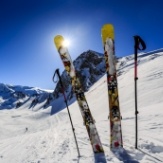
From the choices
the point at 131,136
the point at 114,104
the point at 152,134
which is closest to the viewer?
the point at 114,104

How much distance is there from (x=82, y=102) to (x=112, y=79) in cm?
150

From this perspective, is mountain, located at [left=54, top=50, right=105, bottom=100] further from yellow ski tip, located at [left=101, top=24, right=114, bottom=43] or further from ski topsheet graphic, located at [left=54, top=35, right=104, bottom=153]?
yellow ski tip, located at [left=101, top=24, right=114, bottom=43]

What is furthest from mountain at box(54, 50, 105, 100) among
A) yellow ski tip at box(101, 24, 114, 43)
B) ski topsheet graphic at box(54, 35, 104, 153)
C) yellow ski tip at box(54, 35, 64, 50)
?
yellow ski tip at box(101, 24, 114, 43)

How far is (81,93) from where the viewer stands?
28.5ft

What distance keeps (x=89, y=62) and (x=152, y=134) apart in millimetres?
122276

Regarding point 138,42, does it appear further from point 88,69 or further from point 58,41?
point 88,69

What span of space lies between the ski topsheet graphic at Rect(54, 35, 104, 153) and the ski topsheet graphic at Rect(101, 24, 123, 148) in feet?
2.22

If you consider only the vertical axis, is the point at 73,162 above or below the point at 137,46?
Answer: below

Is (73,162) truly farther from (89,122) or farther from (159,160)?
(159,160)

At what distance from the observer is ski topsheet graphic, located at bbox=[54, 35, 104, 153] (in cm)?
852

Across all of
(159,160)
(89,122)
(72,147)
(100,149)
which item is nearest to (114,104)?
(89,122)

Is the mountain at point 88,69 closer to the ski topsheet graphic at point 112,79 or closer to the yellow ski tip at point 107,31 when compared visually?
the ski topsheet graphic at point 112,79

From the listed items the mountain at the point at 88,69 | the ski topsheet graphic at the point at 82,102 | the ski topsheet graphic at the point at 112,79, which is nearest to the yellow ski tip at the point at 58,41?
the ski topsheet graphic at the point at 82,102

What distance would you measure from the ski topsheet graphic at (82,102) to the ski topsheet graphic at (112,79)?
2.22 feet
